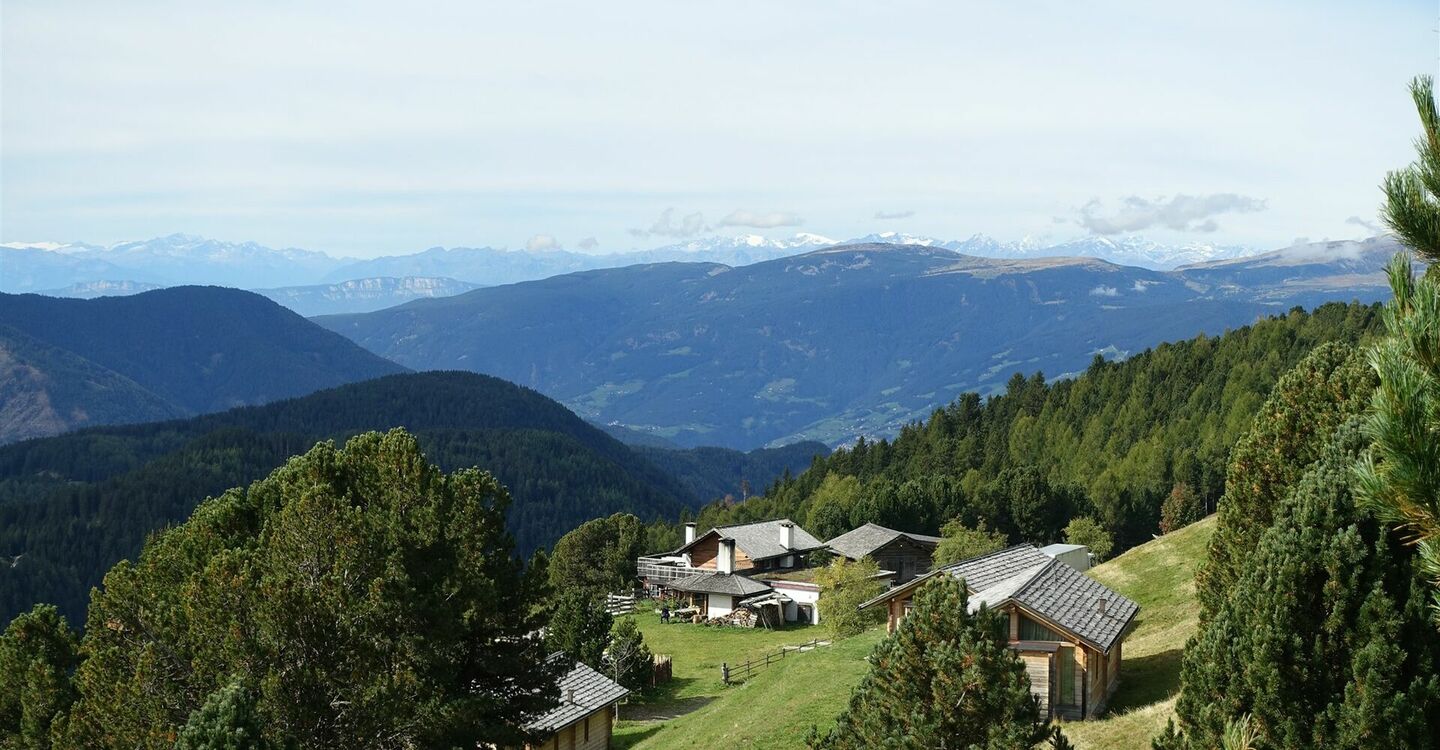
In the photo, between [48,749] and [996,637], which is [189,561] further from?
[996,637]

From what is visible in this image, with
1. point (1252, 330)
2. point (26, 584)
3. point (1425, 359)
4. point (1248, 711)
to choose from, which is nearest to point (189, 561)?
point (1248, 711)

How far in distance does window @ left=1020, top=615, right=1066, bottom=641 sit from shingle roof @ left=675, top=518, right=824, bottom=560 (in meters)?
56.6

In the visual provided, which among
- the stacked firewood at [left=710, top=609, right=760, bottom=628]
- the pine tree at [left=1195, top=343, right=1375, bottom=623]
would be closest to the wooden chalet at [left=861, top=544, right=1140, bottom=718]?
the pine tree at [left=1195, top=343, right=1375, bottom=623]

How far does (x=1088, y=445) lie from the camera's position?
5374 inches

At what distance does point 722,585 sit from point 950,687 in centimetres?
6214

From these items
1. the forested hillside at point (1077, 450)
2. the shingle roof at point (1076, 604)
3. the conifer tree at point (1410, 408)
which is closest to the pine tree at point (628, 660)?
the shingle roof at point (1076, 604)

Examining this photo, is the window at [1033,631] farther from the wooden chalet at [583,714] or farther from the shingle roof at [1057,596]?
the wooden chalet at [583,714]

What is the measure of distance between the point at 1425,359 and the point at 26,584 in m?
226

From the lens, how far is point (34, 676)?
3088 centimetres

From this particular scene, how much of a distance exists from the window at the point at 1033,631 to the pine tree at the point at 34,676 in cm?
2453

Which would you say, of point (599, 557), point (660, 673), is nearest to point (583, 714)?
point (660, 673)

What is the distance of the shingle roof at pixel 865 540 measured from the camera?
275 feet

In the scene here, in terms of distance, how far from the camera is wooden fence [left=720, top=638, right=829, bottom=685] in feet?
178

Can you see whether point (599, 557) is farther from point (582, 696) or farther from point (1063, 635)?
point (1063, 635)
